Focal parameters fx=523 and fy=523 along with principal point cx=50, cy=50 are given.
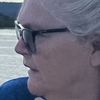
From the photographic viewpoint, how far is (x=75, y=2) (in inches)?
95.6

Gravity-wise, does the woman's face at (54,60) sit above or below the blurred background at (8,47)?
above

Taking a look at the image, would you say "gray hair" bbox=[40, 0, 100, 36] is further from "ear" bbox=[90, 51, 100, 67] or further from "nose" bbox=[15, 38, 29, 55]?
"nose" bbox=[15, 38, 29, 55]

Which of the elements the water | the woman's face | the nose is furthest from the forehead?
the water

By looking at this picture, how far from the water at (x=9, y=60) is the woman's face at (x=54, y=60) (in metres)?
7.41

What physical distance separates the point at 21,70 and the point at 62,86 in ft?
28.8

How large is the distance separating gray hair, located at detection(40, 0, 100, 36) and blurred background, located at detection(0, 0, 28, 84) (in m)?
7.49

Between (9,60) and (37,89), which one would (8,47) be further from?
(37,89)

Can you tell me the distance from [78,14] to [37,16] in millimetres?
215

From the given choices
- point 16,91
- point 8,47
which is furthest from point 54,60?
point 8,47

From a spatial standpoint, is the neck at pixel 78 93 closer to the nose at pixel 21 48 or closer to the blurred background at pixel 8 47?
the nose at pixel 21 48

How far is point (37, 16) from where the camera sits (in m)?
2.53

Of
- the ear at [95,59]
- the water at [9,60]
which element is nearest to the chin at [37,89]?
the ear at [95,59]

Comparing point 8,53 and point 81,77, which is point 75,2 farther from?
point 8,53

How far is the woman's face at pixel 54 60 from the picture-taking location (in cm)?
248
